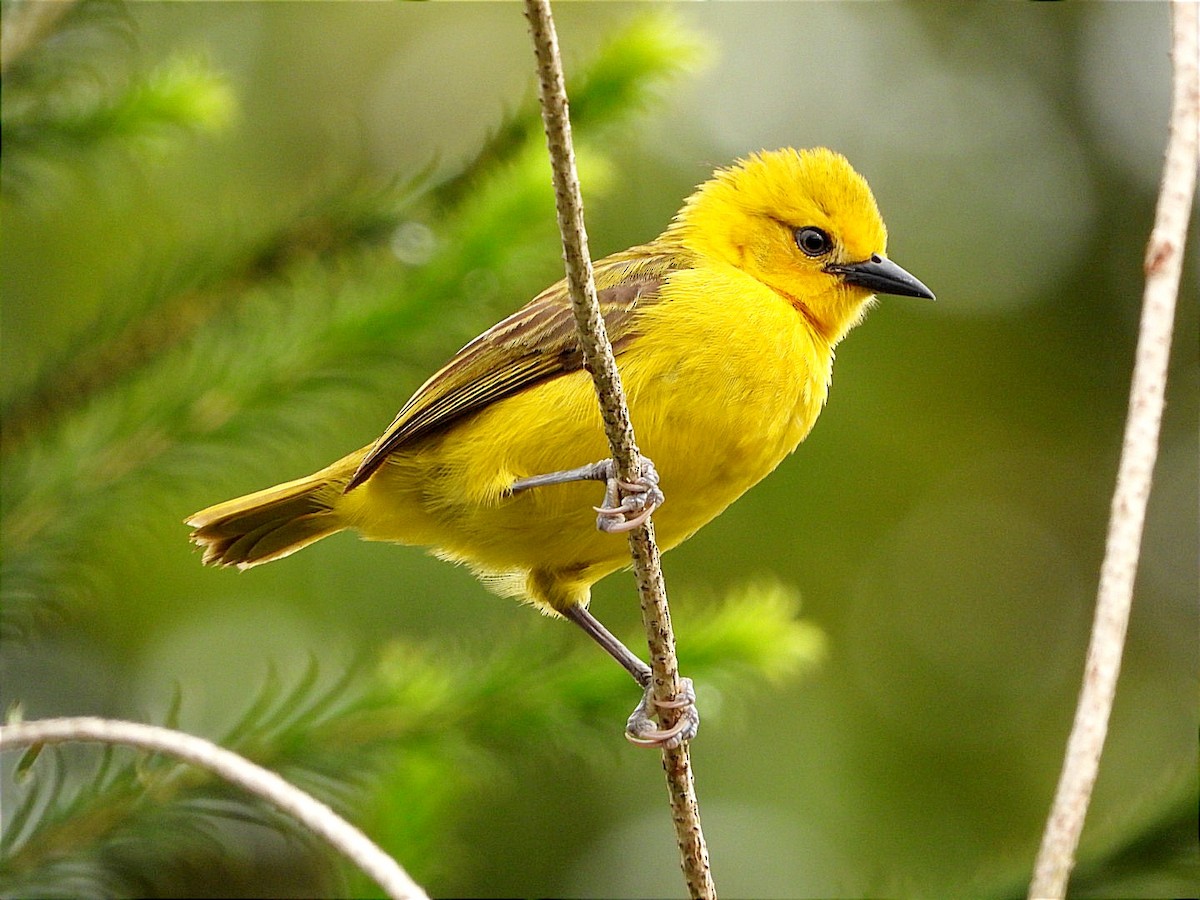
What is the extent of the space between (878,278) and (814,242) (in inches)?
9.0

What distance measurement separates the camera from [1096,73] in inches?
332

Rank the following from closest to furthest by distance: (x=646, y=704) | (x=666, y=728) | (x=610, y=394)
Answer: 1. (x=610, y=394)
2. (x=666, y=728)
3. (x=646, y=704)

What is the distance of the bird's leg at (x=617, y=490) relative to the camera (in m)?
2.45

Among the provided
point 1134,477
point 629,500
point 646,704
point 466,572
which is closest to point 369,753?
point 646,704

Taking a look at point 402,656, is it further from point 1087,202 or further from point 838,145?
point 1087,202

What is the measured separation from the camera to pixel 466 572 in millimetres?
6586

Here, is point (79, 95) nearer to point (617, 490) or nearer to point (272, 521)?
point (272, 521)

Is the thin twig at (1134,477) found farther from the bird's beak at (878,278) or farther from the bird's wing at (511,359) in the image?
the bird's beak at (878,278)

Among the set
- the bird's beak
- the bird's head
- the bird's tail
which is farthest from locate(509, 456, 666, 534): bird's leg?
the bird's beak

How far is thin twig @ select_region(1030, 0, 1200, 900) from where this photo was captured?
141cm

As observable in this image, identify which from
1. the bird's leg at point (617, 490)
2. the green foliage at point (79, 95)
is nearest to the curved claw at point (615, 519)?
the bird's leg at point (617, 490)

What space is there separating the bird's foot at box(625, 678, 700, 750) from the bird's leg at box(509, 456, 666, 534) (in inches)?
12.5

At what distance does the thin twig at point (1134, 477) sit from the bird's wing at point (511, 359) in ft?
5.96

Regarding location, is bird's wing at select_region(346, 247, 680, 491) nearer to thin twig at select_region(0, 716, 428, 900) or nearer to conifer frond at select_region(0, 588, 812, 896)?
conifer frond at select_region(0, 588, 812, 896)
